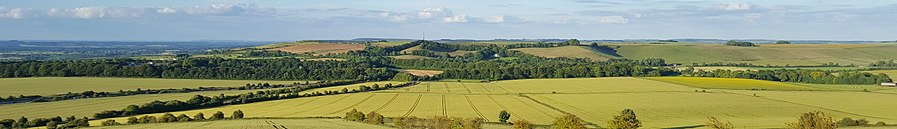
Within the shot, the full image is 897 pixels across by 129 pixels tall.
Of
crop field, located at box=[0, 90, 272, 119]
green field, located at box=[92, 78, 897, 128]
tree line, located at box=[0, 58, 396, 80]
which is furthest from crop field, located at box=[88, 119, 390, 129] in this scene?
tree line, located at box=[0, 58, 396, 80]

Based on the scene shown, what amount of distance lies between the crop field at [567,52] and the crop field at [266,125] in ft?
364

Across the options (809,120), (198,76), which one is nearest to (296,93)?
(198,76)

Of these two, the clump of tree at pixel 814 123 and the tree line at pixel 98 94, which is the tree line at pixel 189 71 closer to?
the tree line at pixel 98 94

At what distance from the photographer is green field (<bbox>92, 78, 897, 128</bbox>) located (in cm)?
5506

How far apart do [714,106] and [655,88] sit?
20812 mm


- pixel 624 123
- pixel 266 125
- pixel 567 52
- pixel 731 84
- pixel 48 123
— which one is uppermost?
pixel 624 123

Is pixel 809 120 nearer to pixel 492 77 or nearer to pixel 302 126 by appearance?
pixel 302 126

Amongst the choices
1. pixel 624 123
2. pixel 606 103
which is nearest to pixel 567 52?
pixel 606 103

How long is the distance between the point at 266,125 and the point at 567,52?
128 meters

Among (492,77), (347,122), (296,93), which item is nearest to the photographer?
(347,122)

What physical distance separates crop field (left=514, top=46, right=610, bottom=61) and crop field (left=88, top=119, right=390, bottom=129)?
111 metres

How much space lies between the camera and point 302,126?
159 ft

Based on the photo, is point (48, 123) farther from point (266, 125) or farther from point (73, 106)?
point (266, 125)

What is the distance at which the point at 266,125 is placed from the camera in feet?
159
